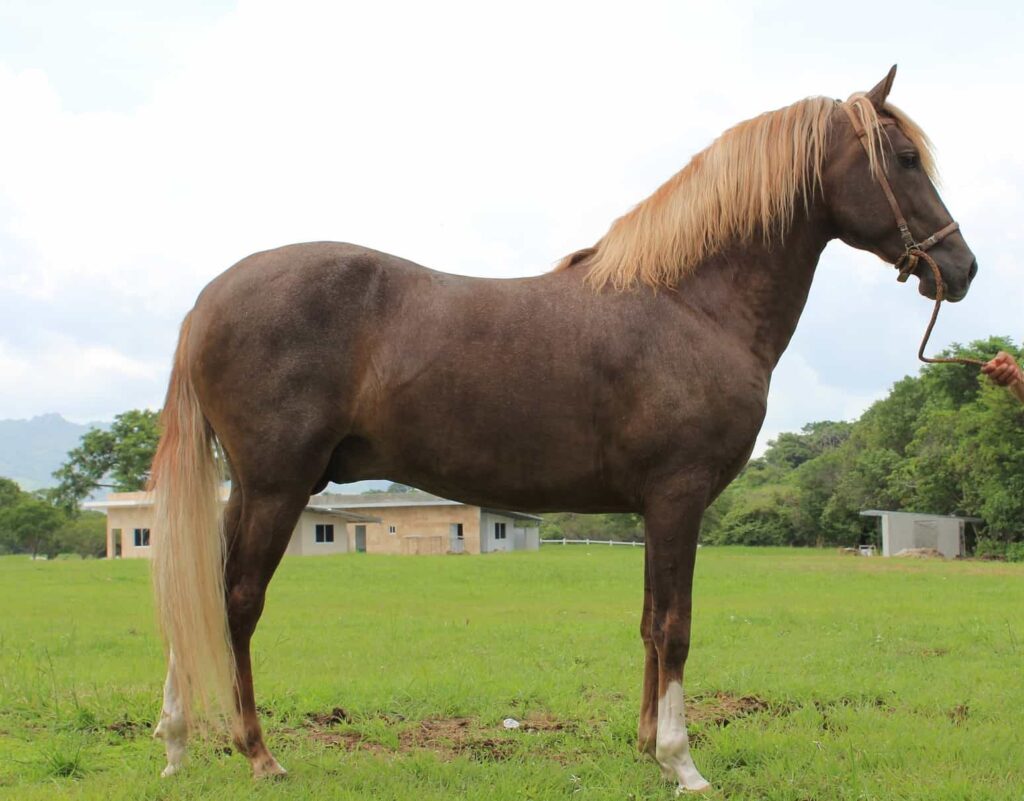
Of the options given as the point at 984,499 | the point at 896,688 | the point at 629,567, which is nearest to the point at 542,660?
the point at 896,688

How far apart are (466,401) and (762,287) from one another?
4.99 ft

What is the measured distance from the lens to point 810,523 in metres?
54.4

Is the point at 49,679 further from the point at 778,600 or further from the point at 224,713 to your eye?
the point at 778,600

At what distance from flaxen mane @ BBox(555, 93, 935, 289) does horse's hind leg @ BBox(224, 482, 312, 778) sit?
1.74m

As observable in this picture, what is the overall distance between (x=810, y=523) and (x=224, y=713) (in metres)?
54.1

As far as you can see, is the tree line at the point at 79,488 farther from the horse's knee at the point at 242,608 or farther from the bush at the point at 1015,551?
the horse's knee at the point at 242,608

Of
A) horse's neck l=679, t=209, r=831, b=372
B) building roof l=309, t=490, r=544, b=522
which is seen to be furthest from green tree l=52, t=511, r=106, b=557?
horse's neck l=679, t=209, r=831, b=372

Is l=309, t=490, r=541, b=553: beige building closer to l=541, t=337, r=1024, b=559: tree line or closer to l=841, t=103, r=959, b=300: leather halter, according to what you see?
l=541, t=337, r=1024, b=559: tree line

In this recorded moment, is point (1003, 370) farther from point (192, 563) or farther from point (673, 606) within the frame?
point (192, 563)

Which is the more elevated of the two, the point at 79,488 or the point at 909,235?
the point at 909,235

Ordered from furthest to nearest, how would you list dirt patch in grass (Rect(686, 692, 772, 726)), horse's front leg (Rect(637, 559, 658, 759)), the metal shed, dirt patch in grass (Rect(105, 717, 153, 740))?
the metal shed
dirt patch in grass (Rect(686, 692, 772, 726))
dirt patch in grass (Rect(105, 717, 153, 740))
horse's front leg (Rect(637, 559, 658, 759))

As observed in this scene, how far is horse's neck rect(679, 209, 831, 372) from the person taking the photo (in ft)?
14.0

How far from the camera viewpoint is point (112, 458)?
176ft

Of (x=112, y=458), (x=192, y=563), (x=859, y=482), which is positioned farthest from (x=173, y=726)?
(x=112, y=458)
